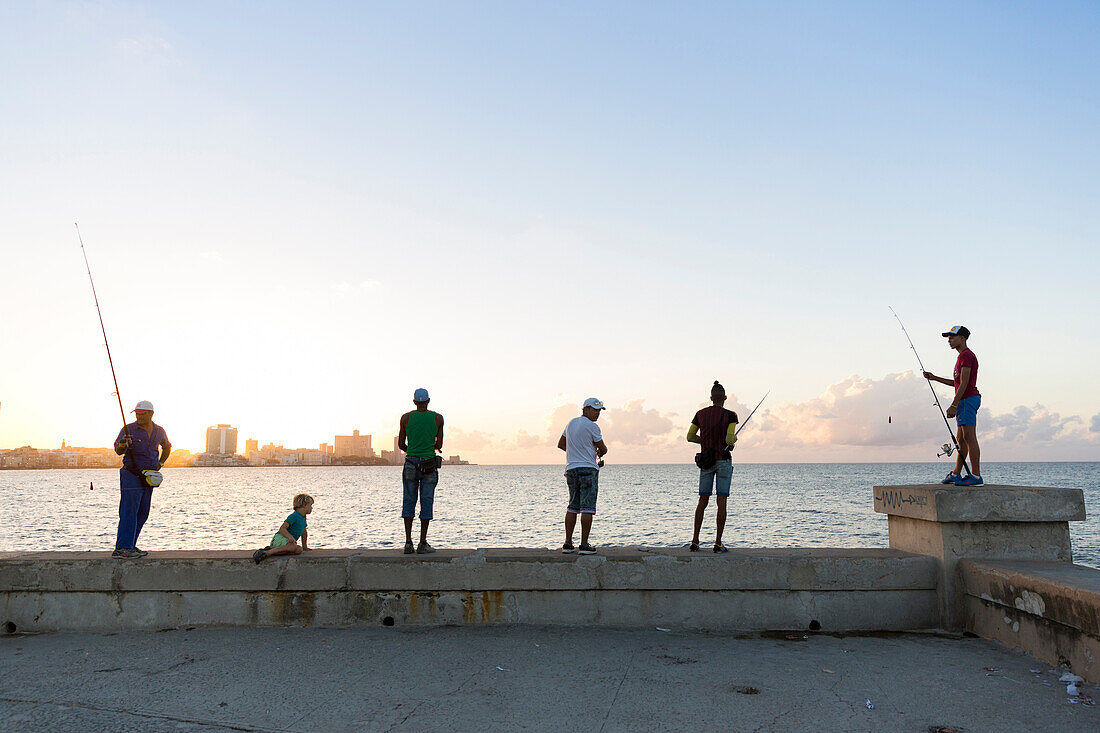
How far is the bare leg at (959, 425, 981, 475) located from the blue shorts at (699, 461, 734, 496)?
2.23 metres

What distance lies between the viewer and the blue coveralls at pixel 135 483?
22.0ft

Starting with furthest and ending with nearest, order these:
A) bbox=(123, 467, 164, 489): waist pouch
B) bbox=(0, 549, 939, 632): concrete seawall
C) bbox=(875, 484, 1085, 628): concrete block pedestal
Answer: bbox=(123, 467, 164, 489): waist pouch → bbox=(0, 549, 939, 632): concrete seawall → bbox=(875, 484, 1085, 628): concrete block pedestal

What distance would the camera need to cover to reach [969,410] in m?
6.68

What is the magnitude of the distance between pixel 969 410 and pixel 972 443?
1.05ft

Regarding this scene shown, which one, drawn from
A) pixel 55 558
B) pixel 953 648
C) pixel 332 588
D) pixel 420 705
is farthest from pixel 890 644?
pixel 55 558

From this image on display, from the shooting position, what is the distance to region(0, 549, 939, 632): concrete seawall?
6.05 m

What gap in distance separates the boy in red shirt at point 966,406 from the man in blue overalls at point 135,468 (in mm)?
7863

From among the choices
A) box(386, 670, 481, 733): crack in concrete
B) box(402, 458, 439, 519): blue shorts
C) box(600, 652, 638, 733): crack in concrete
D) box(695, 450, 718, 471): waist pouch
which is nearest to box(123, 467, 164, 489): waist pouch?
box(402, 458, 439, 519): blue shorts

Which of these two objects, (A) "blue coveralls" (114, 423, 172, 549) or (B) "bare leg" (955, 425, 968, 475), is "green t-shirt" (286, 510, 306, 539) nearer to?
(A) "blue coveralls" (114, 423, 172, 549)

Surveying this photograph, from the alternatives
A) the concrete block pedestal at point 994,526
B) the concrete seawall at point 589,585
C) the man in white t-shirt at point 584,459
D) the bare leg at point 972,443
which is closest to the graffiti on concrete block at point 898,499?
Result: the concrete seawall at point 589,585

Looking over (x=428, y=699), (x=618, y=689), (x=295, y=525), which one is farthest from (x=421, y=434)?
(x=618, y=689)

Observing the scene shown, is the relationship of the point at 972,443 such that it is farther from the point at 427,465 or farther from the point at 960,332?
the point at 427,465

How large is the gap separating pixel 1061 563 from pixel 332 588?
6.30m

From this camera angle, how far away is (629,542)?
107 ft
